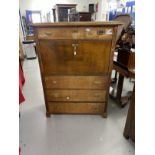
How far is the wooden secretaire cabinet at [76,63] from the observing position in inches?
57.9

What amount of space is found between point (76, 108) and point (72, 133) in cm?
34

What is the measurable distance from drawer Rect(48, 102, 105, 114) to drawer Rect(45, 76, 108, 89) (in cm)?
28

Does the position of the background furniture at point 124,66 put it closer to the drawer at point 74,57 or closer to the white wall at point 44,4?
the drawer at point 74,57

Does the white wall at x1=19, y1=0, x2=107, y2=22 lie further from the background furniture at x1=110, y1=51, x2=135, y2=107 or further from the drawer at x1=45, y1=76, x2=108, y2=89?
the drawer at x1=45, y1=76, x2=108, y2=89

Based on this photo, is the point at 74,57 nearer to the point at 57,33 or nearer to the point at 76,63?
the point at 76,63

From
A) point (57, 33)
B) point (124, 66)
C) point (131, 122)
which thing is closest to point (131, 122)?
point (131, 122)

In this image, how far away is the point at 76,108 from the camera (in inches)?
77.2

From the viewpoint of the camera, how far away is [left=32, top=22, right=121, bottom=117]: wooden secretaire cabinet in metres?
1.47

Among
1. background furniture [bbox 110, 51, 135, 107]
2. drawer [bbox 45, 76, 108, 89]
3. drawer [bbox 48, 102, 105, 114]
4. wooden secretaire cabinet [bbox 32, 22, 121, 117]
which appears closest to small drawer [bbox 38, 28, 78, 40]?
wooden secretaire cabinet [bbox 32, 22, 121, 117]

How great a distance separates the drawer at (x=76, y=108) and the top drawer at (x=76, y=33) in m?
0.89

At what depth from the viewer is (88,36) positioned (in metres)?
1.50

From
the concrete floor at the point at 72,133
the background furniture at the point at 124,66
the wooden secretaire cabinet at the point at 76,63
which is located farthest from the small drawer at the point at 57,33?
the concrete floor at the point at 72,133

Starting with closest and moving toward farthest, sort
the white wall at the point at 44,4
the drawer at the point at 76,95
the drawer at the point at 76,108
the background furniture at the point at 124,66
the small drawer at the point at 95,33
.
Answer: the small drawer at the point at 95,33 < the background furniture at the point at 124,66 < the drawer at the point at 76,95 < the drawer at the point at 76,108 < the white wall at the point at 44,4
